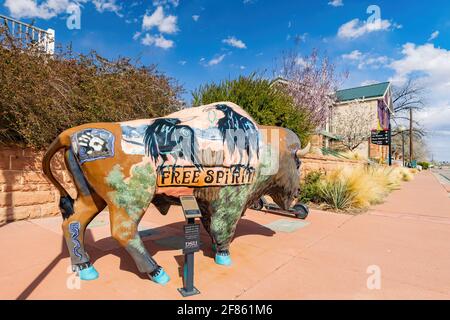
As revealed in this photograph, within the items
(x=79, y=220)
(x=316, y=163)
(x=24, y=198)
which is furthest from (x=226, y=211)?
(x=316, y=163)

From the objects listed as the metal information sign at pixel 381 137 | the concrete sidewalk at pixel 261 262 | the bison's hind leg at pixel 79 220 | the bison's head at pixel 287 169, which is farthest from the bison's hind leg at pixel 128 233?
the metal information sign at pixel 381 137

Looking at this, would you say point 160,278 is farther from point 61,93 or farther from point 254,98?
point 254,98

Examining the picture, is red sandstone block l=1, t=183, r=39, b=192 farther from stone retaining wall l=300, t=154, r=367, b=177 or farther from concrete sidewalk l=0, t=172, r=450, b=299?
stone retaining wall l=300, t=154, r=367, b=177

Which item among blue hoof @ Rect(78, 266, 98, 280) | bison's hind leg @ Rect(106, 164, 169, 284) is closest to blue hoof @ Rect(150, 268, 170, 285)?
bison's hind leg @ Rect(106, 164, 169, 284)

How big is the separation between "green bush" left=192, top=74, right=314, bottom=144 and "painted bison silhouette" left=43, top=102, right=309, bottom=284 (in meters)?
4.56

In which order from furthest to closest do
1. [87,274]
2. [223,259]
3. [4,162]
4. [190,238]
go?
[4,162], [223,259], [87,274], [190,238]

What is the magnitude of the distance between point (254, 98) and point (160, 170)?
5.67 m

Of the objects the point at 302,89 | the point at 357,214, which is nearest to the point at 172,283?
the point at 357,214

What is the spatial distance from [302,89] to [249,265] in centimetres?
1661

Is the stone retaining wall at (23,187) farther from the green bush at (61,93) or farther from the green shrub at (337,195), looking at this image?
the green shrub at (337,195)

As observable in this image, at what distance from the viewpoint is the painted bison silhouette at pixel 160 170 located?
8.41ft

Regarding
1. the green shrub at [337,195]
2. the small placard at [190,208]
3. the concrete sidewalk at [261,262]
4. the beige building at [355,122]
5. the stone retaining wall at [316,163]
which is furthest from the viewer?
the beige building at [355,122]

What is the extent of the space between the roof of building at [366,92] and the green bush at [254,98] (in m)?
25.9

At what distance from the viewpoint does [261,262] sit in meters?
3.43
